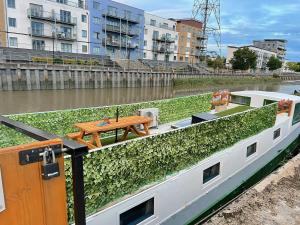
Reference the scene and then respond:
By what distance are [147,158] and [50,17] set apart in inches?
1664

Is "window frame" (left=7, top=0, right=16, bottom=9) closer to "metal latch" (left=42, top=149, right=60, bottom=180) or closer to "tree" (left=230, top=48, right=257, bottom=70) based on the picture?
"metal latch" (left=42, top=149, right=60, bottom=180)

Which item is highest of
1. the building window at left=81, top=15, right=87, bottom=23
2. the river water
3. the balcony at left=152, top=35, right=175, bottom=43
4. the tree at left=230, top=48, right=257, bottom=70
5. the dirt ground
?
the building window at left=81, top=15, right=87, bottom=23

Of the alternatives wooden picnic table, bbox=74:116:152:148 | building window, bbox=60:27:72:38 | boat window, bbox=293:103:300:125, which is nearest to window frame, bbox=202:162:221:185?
wooden picnic table, bbox=74:116:152:148

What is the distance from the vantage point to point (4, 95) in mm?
24875

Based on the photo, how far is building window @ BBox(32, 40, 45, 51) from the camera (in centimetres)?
4013

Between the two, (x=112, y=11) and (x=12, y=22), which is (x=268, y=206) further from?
(x=112, y=11)

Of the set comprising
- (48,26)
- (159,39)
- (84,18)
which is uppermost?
(84,18)

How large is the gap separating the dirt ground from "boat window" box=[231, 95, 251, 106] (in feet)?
23.8

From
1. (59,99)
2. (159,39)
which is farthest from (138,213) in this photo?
(159,39)

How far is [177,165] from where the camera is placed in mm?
5484

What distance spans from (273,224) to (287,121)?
7828 millimetres

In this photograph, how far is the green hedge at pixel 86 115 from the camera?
5078 mm

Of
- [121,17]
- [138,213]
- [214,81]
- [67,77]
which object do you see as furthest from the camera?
[121,17]

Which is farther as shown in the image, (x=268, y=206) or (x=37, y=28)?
(x=37, y=28)
